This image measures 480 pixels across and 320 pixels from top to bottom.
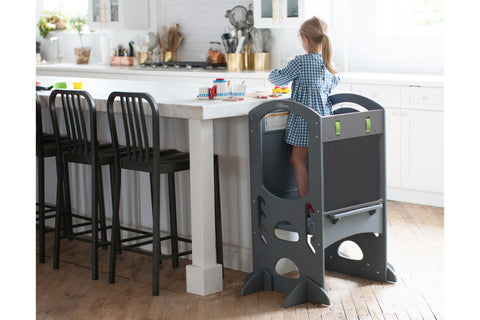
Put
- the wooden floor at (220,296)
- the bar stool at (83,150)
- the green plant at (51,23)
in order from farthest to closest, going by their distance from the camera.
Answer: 1. the green plant at (51,23)
2. the bar stool at (83,150)
3. the wooden floor at (220,296)

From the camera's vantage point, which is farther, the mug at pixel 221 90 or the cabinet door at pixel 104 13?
the cabinet door at pixel 104 13

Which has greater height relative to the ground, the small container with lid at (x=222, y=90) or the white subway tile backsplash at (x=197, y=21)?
the white subway tile backsplash at (x=197, y=21)

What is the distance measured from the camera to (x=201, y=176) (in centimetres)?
321

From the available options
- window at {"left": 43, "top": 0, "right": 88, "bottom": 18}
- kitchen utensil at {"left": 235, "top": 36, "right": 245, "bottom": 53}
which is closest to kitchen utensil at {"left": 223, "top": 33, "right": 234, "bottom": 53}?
kitchen utensil at {"left": 235, "top": 36, "right": 245, "bottom": 53}

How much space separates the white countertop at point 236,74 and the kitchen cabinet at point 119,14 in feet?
1.56

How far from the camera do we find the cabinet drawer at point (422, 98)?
191 inches

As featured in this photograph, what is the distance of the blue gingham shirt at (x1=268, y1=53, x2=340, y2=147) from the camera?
134 inches

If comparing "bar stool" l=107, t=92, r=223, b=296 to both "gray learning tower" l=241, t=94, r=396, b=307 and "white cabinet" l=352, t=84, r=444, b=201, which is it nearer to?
"gray learning tower" l=241, t=94, r=396, b=307

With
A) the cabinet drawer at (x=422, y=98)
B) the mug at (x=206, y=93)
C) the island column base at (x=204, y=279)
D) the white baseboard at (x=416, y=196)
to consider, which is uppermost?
the mug at (x=206, y=93)

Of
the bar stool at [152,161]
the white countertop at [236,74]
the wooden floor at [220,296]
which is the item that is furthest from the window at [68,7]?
the bar stool at [152,161]

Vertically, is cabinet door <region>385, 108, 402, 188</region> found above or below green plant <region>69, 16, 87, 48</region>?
below

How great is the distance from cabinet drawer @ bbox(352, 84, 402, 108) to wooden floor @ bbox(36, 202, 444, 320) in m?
1.41

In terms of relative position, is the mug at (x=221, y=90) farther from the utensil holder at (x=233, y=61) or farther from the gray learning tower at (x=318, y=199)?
the utensil holder at (x=233, y=61)

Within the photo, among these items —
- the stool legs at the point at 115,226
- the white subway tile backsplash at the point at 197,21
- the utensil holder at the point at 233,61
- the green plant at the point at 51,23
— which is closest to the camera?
the stool legs at the point at 115,226
